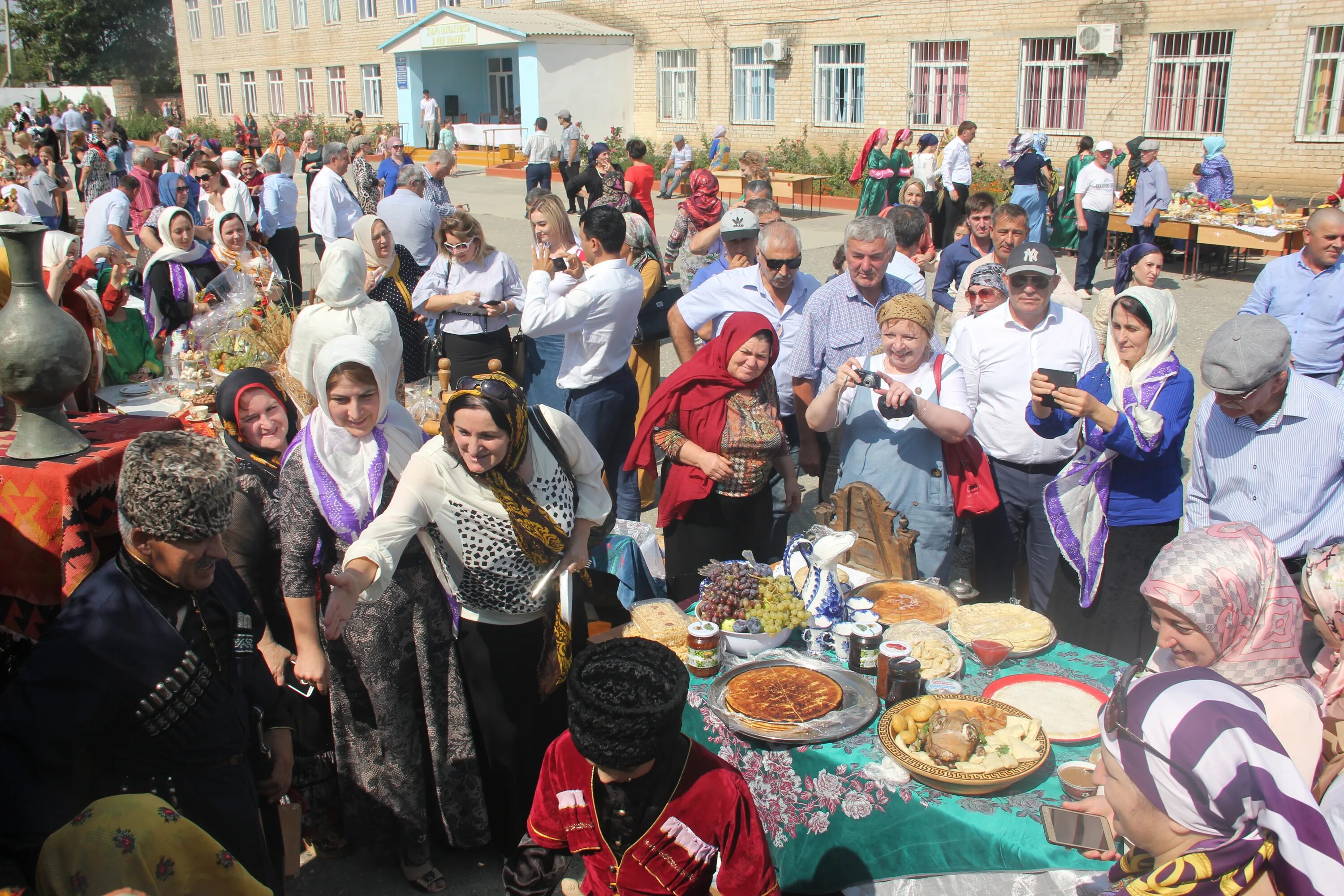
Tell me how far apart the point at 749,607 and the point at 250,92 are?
47.4 m

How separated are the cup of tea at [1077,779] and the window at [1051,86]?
2132cm

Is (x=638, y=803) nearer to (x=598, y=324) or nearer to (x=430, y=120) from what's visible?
A: (x=598, y=324)

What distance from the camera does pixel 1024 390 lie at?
4.15 m

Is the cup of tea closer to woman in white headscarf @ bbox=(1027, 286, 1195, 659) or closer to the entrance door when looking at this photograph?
woman in white headscarf @ bbox=(1027, 286, 1195, 659)

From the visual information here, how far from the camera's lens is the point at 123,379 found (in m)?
5.73

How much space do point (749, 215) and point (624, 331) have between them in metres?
1.19

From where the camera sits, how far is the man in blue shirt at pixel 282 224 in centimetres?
1005

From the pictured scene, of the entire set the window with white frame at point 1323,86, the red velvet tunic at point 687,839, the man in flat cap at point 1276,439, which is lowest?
the red velvet tunic at point 687,839

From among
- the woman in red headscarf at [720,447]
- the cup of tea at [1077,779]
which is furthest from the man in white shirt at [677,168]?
the cup of tea at [1077,779]

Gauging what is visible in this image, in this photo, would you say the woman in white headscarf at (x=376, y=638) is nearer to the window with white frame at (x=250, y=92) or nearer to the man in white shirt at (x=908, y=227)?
the man in white shirt at (x=908, y=227)

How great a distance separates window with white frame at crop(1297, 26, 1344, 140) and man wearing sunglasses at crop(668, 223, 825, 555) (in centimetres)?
1766

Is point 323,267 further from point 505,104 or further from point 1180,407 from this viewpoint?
point 505,104

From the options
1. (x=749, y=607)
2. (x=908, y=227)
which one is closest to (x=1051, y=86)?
(x=908, y=227)

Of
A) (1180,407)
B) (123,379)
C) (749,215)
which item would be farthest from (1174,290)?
(123,379)
